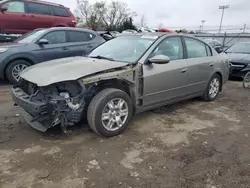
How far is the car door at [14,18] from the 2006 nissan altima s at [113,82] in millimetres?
6031

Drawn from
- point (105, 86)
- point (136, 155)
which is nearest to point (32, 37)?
point (105, 86)

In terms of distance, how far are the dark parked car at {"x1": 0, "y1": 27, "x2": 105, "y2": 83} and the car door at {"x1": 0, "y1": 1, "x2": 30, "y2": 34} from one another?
2487mm

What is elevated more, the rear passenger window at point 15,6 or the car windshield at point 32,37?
the rear passenger window at point 15,6

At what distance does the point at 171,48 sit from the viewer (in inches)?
197

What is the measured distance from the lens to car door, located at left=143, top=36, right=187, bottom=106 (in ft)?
14.7

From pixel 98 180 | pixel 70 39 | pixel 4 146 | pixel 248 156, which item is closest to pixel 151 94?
pixel 248 156

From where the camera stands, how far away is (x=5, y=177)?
2.92 m

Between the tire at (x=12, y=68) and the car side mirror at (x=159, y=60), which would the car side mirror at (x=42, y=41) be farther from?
the car side mirror at (x=159, y=60)

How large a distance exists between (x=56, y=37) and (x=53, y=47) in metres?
0.37

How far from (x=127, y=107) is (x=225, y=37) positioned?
25.0 meters

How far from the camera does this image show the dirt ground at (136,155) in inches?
115

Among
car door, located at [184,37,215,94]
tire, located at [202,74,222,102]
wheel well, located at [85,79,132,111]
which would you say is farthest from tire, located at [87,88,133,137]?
tire, located at [202,74,222,102]

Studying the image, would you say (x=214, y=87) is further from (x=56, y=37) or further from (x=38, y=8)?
(x=38, y=8)

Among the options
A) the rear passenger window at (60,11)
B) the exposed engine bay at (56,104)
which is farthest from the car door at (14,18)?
the exposed engine bay at (56,104)
